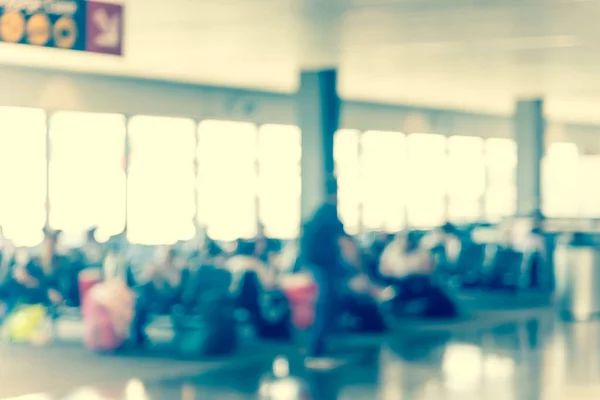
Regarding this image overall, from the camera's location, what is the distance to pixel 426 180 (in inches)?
943

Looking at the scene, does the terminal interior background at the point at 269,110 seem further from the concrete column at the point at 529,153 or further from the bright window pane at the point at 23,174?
the concrete column at the point at 529,153

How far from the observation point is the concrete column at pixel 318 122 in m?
14.3

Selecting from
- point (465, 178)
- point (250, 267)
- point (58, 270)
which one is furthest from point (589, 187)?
point (58, 270)

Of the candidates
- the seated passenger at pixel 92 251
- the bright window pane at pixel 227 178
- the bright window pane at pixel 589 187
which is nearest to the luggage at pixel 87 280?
the seated passenger at pixel 92 251

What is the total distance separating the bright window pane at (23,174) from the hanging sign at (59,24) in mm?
8044

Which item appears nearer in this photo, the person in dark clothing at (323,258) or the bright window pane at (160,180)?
the person in dark clothing at (323,258)

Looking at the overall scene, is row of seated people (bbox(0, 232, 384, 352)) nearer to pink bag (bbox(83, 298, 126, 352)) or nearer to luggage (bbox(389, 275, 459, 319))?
pink bag (bbox(83, 298, 126, 352))

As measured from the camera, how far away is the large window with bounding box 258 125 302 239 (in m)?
19.5

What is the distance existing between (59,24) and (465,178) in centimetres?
1883

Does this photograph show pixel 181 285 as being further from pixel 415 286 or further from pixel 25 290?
pixel 415 286

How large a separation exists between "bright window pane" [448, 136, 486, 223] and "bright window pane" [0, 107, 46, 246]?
11120 millimetres

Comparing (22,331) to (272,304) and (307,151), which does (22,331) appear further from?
(307,151)

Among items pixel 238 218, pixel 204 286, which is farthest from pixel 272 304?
pixel 238 218

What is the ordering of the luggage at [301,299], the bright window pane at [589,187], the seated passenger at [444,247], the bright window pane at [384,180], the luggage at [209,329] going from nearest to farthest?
the luggage at [209,329] → the luggage at [301,299] → the seated passenger at [444,247] → the bright window pane at [384,180] → the bright window pane at [589,187]
